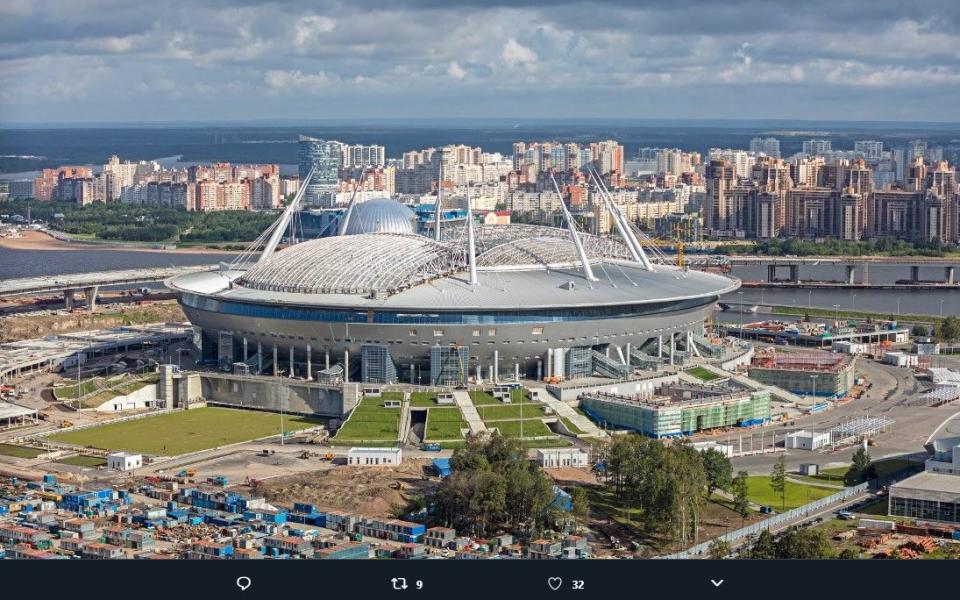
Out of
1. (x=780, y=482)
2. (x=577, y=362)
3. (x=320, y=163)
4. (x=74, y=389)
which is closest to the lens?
(x=780, y=482)

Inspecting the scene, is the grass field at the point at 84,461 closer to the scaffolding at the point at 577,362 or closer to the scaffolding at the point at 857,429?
the scaffolding at the point at 577,362

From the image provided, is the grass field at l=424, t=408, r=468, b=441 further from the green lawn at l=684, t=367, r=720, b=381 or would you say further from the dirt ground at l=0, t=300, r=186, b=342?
the dirt ground at l=0, t=300, r=186, b=342

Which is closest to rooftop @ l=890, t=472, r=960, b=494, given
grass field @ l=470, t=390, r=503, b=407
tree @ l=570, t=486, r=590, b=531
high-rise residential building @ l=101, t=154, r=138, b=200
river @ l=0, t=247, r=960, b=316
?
tree @ l=570, t=486, r=590, b=531

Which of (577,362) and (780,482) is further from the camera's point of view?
(577,362)

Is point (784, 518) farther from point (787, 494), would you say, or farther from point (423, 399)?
point (423, 399)

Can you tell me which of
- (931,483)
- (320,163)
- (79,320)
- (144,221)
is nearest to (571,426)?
(931,483)

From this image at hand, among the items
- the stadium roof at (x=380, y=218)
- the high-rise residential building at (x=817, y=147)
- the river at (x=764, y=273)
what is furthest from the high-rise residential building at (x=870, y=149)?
the stadium roof at (x=380, y=218)

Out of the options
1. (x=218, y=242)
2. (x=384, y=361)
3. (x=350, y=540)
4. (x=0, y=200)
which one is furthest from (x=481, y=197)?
(x=350, y=540)
